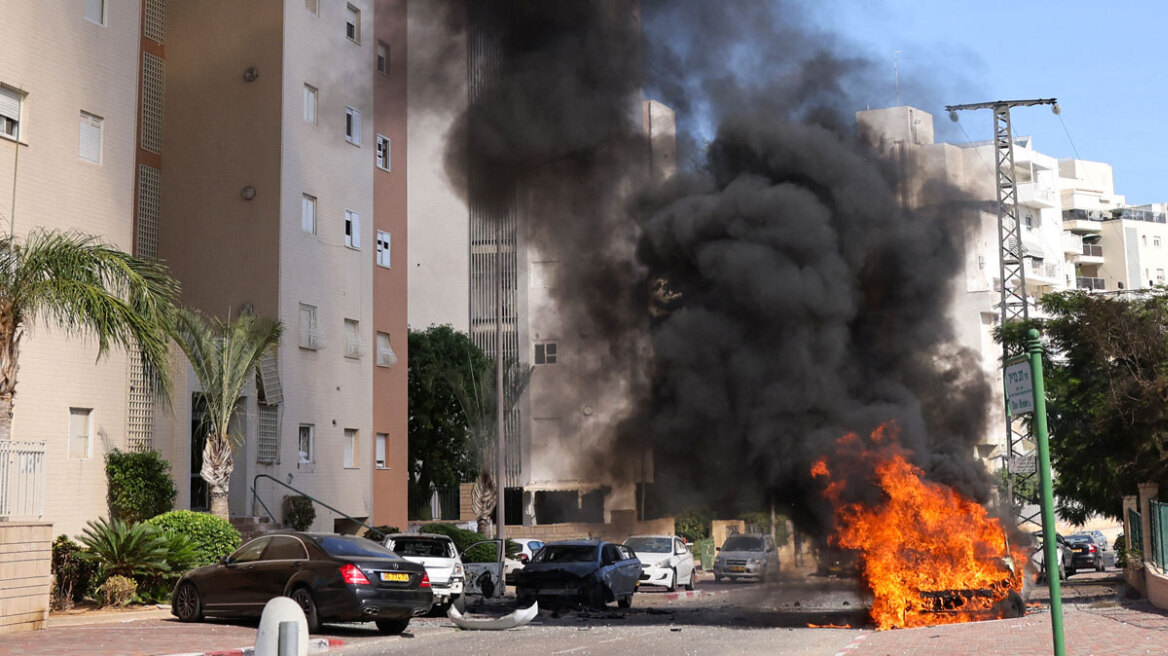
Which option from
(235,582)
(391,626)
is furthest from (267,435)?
(235,582)

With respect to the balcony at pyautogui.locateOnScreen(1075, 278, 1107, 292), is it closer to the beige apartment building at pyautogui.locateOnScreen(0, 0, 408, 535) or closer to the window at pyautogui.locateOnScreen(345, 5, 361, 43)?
the beige apartment building at pyautogui.locateOnScreen(0, 0, 408, 535)

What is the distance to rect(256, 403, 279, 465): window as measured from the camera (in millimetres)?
29109

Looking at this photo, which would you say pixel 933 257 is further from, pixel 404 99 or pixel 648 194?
pixel 404 99

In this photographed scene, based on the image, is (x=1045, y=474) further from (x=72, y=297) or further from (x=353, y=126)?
(x=353, y=126)

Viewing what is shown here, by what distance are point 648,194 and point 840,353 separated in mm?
4503

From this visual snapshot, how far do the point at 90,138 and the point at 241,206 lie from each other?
5021mm

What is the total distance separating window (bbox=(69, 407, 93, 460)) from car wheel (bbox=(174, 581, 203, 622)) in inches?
310

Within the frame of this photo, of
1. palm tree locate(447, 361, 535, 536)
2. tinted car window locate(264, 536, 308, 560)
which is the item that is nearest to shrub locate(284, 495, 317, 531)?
palm tree locate(447, 361, 535, 536)

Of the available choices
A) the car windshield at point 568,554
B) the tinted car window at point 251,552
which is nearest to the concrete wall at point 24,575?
the tinted car window at point 251,552

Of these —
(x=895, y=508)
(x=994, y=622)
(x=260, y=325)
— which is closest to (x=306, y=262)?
(x=260, y=325)

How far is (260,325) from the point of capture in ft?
86.3

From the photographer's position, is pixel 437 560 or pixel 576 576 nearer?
pixel 437 560

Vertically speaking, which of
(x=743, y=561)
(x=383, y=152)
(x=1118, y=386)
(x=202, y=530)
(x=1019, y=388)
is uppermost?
(x=383, y=152)

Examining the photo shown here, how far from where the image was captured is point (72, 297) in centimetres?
1594
